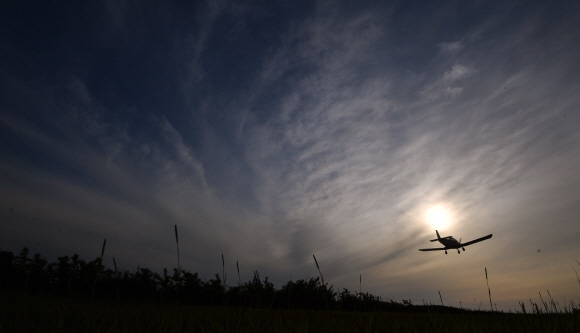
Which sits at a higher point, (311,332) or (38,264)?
(38,264)

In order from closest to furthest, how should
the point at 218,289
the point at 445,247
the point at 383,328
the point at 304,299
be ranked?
the point at 383,328 → the point at 304,299 → the point at 218,289 → the point at 445,247

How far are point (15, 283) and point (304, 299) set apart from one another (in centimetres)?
1531

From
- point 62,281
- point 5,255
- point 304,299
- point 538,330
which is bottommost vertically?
point 538,330

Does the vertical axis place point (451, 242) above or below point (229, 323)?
above

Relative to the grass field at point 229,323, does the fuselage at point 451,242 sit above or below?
above

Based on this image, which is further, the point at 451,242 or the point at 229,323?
the point at 451,242

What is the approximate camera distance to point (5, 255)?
17109 mm

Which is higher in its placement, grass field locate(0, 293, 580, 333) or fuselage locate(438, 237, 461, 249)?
fuselage locate(438, 237, 461, 249)

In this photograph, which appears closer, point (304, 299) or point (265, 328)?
point (265, 328)

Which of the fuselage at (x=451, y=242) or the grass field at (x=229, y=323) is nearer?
the grass field at (x=229, y=323)

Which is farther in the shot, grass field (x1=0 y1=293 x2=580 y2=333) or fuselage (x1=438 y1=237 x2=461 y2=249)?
fuselage (x1=438 y1=237 x2=461 y2=249)

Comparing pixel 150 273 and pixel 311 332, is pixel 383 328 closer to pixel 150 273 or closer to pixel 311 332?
pixel 311 332

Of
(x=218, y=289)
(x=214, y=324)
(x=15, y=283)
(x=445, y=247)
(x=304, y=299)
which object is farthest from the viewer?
(x=445, y=247)

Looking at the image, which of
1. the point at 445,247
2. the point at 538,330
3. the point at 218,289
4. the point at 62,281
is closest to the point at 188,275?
the point at 218,289
